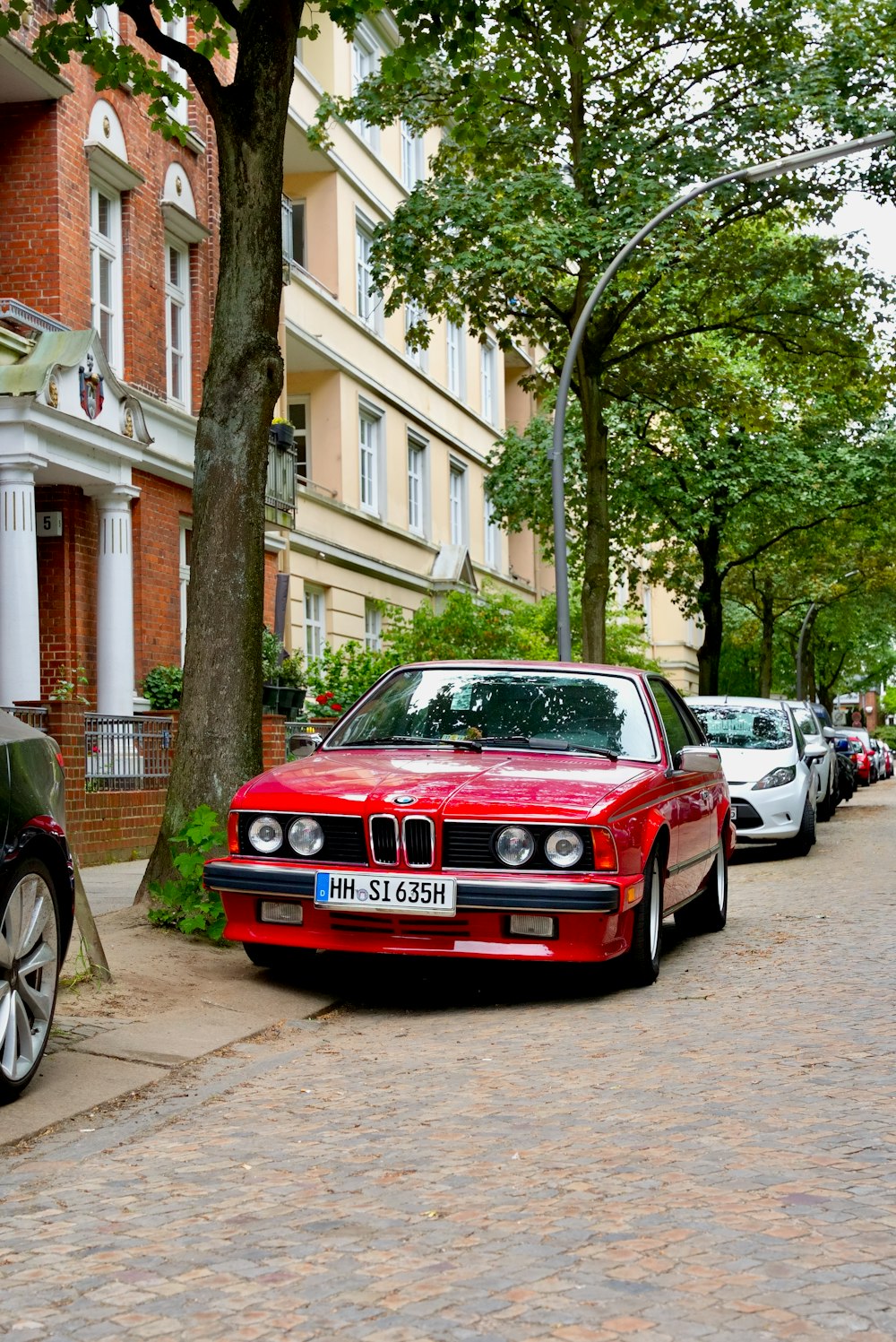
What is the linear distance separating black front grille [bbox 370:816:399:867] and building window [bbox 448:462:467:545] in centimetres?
3194

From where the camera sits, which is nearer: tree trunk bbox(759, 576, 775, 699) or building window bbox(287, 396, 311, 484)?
building window bbox(287, 396, 311, 484)

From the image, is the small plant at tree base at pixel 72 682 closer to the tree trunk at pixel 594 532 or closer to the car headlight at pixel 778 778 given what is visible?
the tree trunk at pixel 594 532

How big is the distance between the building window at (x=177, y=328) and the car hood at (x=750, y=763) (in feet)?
28.1

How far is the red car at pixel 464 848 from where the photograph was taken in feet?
25.2

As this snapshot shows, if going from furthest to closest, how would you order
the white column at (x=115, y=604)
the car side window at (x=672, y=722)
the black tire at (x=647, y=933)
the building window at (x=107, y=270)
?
the building window at (x=107, y=270) → the white column at (x=115, y=604) → the car side window at (x=672, y=722) → the black tire at (x=647, y=933)

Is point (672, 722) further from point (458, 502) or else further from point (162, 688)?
point (458, 502)

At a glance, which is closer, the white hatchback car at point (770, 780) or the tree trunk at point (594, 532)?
the white hatchback car at point (770, 780)

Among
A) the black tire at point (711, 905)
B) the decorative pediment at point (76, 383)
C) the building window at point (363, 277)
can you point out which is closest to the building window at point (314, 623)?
the building window at point (363, 277)

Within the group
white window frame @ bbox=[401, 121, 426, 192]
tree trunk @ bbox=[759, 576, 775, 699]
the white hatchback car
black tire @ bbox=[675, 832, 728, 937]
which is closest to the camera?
black tire @ bbox=[675, 832, 728, 937]

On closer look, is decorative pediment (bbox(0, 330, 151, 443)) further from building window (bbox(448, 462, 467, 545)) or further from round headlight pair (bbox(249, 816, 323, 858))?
building window (bbox(448, 462, 467, 545))

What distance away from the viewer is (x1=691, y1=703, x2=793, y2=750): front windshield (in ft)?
60.7

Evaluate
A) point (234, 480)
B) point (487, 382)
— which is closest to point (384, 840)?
point (234, 480)

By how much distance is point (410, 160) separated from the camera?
36.7m

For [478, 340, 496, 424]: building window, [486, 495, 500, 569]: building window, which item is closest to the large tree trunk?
[486, 495, 500, 569]: building window
